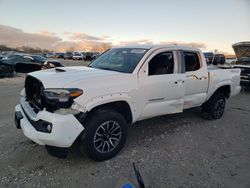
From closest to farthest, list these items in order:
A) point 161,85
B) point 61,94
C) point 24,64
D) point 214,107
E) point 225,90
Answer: point 61,94 < point 161,85 < point 214,107 < point 225,90 < point 24,64

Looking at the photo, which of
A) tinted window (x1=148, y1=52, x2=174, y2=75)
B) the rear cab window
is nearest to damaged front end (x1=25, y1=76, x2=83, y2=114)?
tinted window (x1=148, y1=52, x2=174, y2=75)

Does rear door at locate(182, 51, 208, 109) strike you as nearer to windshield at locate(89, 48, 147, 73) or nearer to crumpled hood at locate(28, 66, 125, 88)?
windshield at locate(89, 48, 147, 73)

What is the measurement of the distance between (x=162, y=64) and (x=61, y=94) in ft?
6.86

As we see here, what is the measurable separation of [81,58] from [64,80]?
4183 centimetres

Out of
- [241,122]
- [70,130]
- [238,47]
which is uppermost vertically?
[238,47]

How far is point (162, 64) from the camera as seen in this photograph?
3.98 metres

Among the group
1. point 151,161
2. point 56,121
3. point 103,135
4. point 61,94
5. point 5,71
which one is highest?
point 61,94

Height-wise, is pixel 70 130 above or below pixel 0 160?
above

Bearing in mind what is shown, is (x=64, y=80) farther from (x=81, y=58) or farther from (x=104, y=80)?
(x=81, y=58)

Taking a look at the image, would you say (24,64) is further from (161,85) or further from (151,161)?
(151,161)

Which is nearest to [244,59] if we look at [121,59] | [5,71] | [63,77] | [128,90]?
[121,59]

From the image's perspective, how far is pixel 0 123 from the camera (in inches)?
185

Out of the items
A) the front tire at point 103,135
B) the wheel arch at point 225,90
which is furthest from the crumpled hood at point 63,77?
the wheel arch at point 225,90

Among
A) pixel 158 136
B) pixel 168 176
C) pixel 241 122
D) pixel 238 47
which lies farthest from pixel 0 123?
pixel 238 47
